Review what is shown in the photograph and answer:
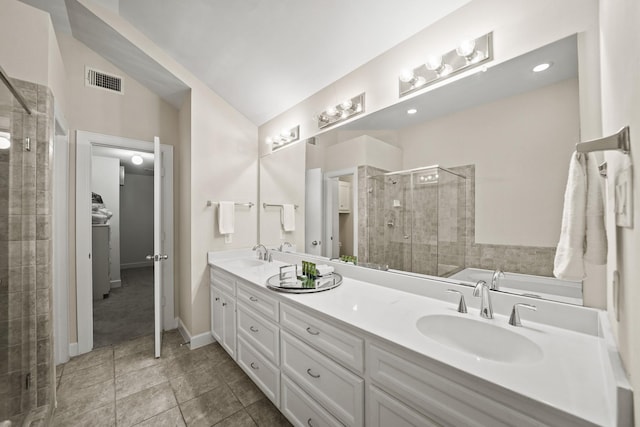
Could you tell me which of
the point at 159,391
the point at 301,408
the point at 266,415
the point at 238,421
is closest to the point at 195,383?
the point at 159,391

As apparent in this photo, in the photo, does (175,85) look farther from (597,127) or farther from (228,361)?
(597,127)

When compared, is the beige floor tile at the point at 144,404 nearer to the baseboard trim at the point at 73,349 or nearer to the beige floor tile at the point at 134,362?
the beige floor tile at the point at 134,362

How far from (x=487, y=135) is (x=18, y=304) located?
285cm

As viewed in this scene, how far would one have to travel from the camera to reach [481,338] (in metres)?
1.10

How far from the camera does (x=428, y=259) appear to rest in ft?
4.92

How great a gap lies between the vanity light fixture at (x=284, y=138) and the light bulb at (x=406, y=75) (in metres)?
1.15

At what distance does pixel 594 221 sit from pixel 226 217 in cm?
261

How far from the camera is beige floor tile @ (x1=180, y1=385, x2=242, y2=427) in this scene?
63.9 inches

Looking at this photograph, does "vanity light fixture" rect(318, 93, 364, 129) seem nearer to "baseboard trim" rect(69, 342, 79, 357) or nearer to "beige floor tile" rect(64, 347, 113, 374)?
"beige floor tile" rect(64, 347, 113, 374)

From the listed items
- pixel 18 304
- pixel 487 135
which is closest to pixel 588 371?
pixel 487 135

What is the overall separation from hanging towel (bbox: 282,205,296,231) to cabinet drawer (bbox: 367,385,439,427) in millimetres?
1730

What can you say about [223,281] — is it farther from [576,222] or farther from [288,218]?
[576,222]

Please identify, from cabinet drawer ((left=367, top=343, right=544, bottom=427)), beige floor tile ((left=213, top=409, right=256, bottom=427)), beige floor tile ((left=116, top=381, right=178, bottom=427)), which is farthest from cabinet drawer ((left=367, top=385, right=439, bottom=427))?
beige floor tile ((left=116, top=381, right=178, bottom=427))

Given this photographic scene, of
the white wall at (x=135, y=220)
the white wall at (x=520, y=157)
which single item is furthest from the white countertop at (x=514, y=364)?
the white wall at (x=135, y=220)
